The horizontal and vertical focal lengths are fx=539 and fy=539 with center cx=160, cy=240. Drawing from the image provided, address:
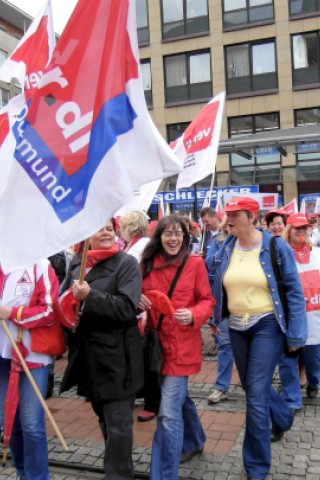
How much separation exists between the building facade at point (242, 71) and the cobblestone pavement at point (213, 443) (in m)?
21.4

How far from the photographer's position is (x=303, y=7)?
25938 mm

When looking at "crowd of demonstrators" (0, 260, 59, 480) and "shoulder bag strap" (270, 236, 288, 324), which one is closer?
"crowd of demonstrators" (0, 260, 59, 480)

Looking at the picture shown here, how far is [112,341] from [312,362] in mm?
2639

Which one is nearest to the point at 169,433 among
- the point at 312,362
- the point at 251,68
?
the point at 312,362

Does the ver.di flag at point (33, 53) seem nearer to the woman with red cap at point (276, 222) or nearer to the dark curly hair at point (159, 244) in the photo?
the woman with red cap at point (276, 222)

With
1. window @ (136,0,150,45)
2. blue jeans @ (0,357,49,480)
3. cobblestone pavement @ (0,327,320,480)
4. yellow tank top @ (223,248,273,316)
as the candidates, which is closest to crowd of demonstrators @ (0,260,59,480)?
blue jeans @ (0,357,49,480)

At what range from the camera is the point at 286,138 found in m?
11.4

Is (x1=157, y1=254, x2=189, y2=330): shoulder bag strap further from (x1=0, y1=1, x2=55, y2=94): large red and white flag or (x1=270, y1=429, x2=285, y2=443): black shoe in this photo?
(x1=0, y1=1, x2=55, y2=94): large red and white flag

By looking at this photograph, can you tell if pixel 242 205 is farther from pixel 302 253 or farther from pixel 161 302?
pixel 302 253

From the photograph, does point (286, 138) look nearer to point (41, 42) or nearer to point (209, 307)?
point (41, 42)

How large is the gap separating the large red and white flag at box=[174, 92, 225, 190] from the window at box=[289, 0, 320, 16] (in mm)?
20664

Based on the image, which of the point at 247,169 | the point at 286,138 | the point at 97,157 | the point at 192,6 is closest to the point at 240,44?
the point at 192,6

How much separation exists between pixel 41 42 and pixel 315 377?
15.9ft

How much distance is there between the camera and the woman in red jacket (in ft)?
11.3
